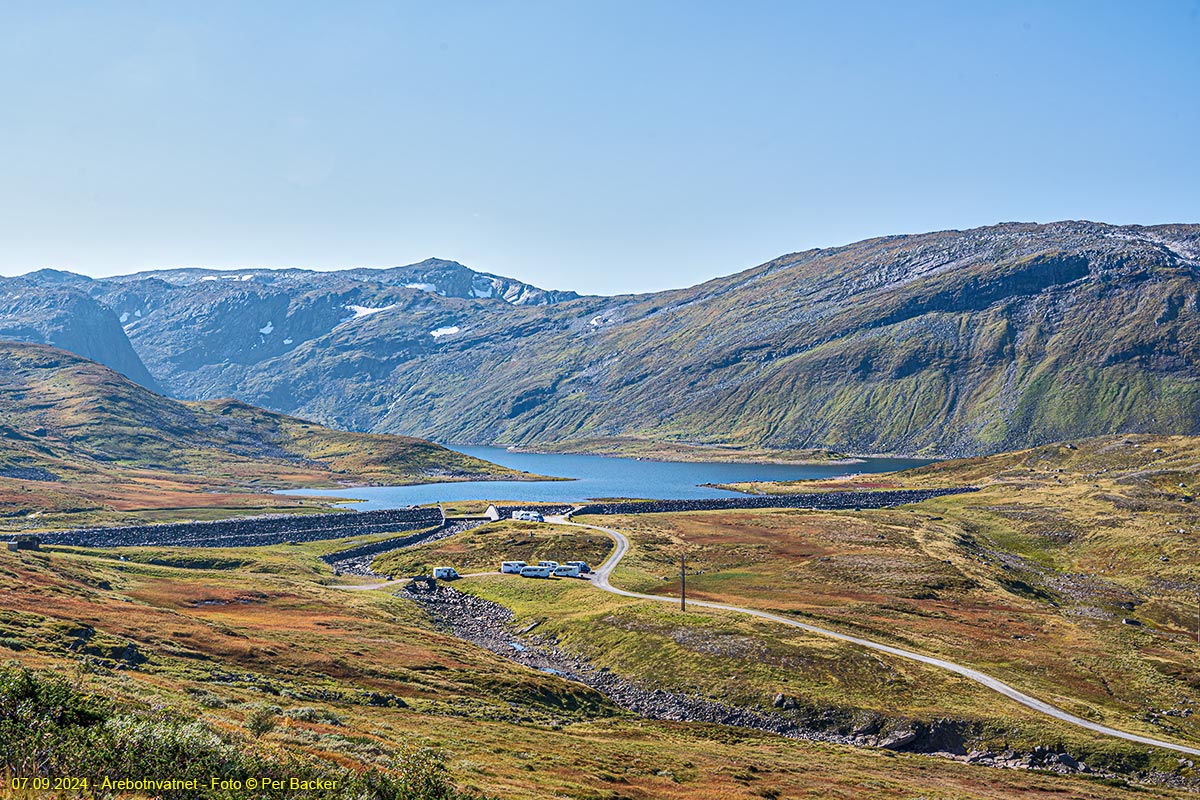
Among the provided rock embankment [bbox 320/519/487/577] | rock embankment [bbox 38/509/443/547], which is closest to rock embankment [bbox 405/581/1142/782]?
rock embankment [bbox 320/519/487/577]

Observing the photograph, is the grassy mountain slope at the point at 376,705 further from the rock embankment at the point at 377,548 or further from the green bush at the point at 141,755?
the rock embankment at the point at 377,548

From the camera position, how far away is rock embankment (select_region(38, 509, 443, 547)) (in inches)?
6097

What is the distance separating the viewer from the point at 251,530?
17425cm

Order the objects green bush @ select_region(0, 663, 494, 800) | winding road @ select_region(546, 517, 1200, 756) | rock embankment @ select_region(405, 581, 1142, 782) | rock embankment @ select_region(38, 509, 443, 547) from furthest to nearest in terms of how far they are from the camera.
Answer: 1. rock embankment @ select_region(38, 509, 443, 547)
2. winding road @ select_region(546, 517, 1200, 756)
3. rock embankment @ select_region(405, 581, 1142, 782)
4. green bush @ select_region(0, 663, 494, 800)

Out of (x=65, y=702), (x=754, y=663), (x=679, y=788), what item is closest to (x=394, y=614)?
(x=754, y=663)

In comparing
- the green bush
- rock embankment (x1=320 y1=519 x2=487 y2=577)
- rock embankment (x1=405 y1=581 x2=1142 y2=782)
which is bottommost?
rock embankment (x1=405 y1=581 x2=1142 y2=782)

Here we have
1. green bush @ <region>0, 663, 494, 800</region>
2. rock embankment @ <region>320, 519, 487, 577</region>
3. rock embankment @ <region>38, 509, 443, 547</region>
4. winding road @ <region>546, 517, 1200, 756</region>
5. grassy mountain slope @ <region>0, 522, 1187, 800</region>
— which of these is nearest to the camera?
green bush @ <region>0, 663, 494, 800</region>

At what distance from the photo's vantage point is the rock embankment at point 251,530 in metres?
155

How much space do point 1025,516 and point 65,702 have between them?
665 feet

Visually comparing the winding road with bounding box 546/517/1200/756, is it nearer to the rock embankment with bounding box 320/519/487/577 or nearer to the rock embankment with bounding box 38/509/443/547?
the rock embankment with bounding box 320/519/487/577

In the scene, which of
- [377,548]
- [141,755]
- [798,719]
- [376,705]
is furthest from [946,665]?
[377,548]

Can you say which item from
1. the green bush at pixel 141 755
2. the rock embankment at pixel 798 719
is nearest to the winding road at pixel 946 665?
the rock embankment at pixel 798 719

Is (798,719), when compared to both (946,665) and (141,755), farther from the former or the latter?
(141,755)

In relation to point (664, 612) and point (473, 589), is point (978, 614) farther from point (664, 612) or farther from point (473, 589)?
point (473, 589)
